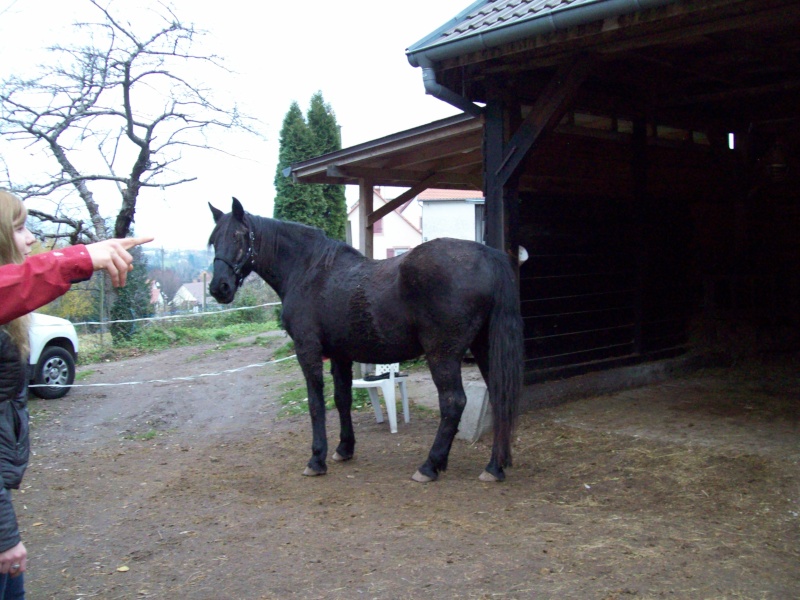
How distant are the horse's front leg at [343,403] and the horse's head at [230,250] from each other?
3.37 feet

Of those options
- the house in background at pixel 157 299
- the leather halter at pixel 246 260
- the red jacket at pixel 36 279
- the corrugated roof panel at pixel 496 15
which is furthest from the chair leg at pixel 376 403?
the house in background at pixel 157 299

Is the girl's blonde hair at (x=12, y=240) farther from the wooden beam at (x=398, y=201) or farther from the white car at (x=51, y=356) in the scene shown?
the white car at (x=51, y=356)

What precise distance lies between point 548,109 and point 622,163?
2457 mm

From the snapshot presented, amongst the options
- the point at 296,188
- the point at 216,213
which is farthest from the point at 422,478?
the point at 296,188

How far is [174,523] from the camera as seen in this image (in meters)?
4.33

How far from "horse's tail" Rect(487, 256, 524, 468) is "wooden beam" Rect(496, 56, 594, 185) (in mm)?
1248

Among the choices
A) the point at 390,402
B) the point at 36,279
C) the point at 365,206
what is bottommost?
the point at 390,402

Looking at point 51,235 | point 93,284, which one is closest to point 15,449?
point 51,235

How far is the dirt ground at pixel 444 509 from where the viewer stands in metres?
3.28

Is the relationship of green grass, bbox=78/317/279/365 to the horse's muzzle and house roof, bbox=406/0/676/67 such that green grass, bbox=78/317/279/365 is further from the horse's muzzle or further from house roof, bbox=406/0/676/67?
house roof, bbox=406/0/676/67

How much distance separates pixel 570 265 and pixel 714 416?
6.37 feet

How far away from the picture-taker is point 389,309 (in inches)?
196

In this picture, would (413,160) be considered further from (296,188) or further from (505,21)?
(296,188)

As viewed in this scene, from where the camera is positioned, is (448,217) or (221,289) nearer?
(221,289)
